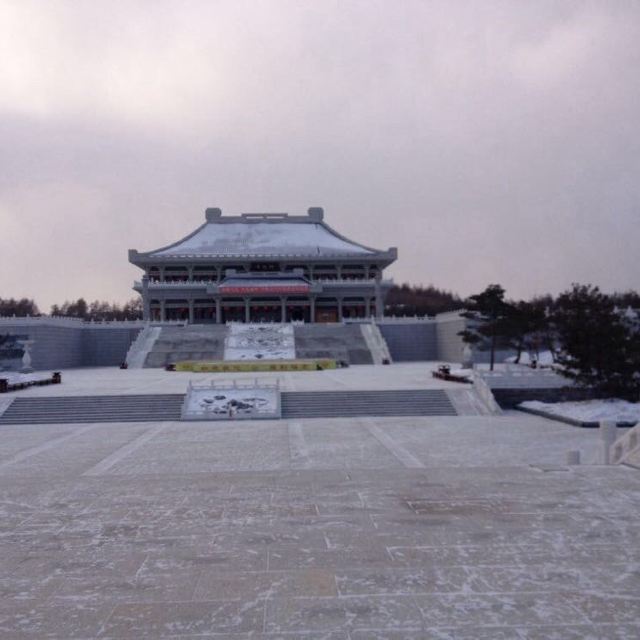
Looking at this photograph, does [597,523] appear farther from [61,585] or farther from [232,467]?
[232,467]

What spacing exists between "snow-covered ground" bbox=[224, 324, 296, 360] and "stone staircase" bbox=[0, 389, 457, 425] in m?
19.0

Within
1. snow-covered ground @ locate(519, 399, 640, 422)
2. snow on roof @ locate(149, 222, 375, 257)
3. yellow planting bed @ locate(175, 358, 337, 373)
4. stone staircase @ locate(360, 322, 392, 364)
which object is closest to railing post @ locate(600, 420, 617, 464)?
snow-covered ground @ locate(519, 399, 640, 422)

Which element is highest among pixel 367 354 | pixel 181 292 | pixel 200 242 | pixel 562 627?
pixel 200 242

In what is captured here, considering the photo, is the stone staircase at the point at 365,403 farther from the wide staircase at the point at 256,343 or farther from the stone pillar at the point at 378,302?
the stone pillar at the point at 378,302

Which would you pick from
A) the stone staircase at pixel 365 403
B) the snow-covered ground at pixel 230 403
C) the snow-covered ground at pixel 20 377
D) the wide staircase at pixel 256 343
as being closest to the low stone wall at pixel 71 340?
the wide staircase at pixel 256 343

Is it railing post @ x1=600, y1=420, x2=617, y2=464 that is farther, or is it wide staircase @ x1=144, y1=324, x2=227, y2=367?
wide staircase @ x1=144, y1=324, x2=227, y2=367

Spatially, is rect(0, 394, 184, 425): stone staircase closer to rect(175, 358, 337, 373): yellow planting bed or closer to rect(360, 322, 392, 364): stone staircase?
rect(175, 358, 337, 373): yellow planting bed

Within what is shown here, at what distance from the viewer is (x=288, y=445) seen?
617 inches

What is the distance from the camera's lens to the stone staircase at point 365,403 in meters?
22.2

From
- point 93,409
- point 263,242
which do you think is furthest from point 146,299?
point 93,409

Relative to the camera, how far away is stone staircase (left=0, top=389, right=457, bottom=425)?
21.8 meters

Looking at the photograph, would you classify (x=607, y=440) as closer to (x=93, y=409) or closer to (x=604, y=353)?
(x=604, y=353)

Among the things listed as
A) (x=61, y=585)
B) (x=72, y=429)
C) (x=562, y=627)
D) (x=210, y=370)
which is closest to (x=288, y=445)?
(x=72, y=429)

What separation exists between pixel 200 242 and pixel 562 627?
61217 mm
